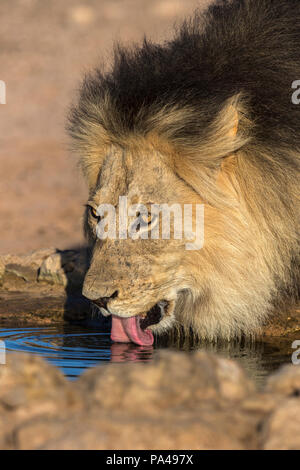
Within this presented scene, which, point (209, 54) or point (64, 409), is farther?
point (209, 54)

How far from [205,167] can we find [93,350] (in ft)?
4.42

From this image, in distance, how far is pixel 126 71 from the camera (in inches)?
196

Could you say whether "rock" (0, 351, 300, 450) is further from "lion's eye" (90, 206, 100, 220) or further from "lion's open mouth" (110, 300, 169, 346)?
"lion's eye" (90, 206, 100, 220)

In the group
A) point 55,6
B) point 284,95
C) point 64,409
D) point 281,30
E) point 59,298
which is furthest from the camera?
point 55,6

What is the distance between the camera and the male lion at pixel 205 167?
4746 mm

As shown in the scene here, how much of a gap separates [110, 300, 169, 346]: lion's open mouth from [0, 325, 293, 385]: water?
0.06m

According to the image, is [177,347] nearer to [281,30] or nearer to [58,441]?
[281,30]

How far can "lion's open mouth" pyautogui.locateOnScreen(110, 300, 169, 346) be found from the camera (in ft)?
16.6

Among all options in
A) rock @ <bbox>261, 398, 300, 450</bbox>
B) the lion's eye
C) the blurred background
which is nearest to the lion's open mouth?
the lion's eye

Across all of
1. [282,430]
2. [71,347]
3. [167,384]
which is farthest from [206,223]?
[282,430]

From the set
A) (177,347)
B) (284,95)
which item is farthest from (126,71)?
(177,347)

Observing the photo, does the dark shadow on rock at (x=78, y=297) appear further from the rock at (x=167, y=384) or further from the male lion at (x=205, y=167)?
the rock at (x=167, y=384)

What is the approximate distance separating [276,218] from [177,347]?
110 cm

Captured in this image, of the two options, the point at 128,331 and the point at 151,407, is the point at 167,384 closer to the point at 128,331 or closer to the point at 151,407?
the point at 151,407
